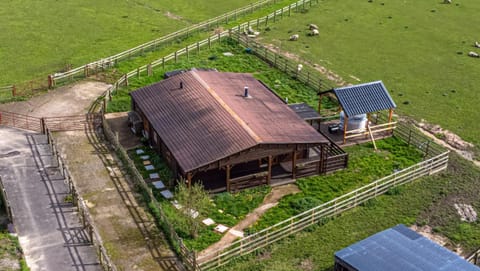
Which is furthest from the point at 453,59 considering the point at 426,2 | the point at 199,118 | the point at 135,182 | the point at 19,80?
the point at 19,80

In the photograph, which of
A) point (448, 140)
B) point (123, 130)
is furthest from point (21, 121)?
point (448, 140)

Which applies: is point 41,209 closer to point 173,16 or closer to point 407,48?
point 173,16

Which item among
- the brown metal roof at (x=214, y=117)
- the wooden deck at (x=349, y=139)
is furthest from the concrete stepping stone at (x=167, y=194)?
the wooden deck at (x=349, y=139)

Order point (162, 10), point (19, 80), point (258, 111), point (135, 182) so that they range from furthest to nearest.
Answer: point (162, 10) → point (19, 80) → point (258, 111) → point (135, 182)

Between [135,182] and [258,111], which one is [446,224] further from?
[135,182]

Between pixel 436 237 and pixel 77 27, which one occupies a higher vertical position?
pixel 77 27

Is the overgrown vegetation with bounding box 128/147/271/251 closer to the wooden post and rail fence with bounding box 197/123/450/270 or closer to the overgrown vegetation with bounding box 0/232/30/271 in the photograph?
the wooden post and rail fence with bounding box 197/123/450/270

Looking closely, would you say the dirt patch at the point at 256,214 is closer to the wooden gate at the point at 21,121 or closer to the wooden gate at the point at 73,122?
the wooden gate at the point at 73,122
